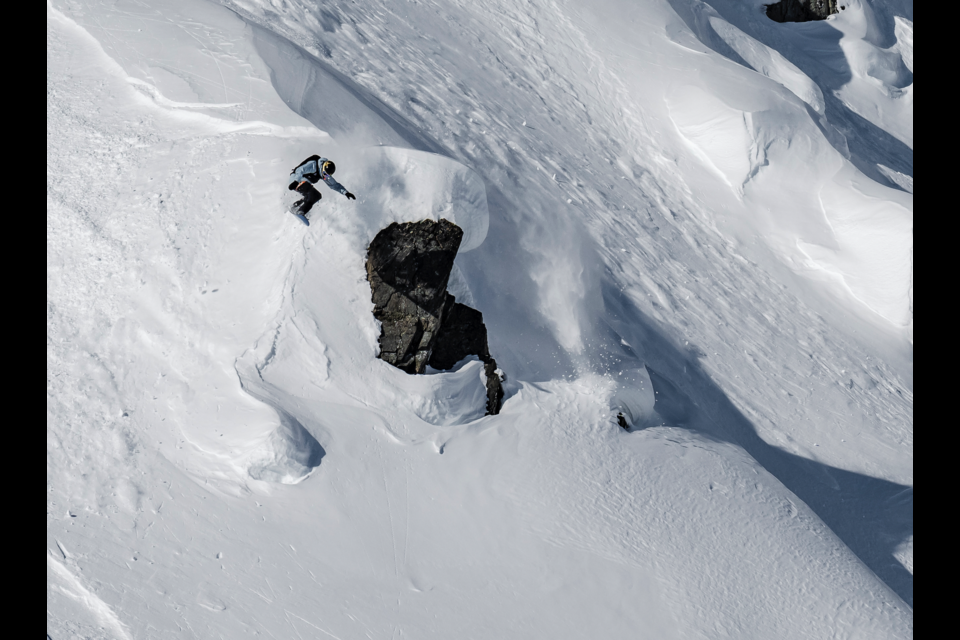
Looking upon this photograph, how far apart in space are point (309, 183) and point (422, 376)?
2.24 m

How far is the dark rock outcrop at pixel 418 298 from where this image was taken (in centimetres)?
779

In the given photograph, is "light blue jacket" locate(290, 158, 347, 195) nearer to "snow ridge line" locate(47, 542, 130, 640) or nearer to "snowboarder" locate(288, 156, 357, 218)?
"snowboarder" locate(288, 156, 357, 218)

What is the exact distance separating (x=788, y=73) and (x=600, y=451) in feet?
41.3

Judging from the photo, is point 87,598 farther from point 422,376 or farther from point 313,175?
point 313,175

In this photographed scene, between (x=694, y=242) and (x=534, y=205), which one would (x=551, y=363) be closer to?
(x=534, y=205)

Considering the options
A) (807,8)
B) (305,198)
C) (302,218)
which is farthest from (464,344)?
(807,8)

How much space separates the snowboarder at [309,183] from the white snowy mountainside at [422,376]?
16cm

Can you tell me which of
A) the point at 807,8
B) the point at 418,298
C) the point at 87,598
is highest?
the point at 807,8

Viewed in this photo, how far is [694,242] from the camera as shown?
13.4 meters

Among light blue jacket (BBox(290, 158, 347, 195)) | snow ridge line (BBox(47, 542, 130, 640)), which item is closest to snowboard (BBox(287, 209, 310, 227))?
light blue jacket (BBox(290, 158, 347, 195))

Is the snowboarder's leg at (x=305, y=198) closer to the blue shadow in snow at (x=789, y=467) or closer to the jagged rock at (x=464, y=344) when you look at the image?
the jagged rock at (x=464, y=344)

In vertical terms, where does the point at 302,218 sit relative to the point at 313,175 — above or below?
below

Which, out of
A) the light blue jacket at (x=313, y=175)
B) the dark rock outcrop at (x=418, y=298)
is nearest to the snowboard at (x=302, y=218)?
the light blue jacket at (x=313, y=175)

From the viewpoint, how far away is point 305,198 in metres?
7.91
